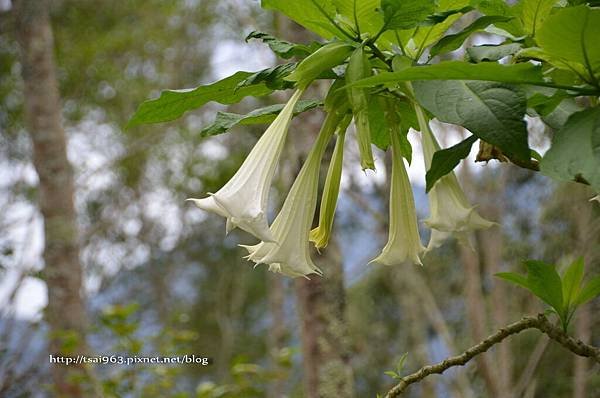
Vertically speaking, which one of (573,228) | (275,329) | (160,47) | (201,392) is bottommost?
(275,329)

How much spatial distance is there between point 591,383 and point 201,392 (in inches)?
161

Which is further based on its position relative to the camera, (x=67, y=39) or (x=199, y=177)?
(x=199, y=177)

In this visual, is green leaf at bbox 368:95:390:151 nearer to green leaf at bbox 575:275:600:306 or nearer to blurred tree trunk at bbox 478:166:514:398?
green leaf at bbox 575:275:600:306

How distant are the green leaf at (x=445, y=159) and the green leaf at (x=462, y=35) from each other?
0.07 meters

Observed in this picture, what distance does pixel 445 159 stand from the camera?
517 mm

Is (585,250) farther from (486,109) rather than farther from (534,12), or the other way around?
(486,109)

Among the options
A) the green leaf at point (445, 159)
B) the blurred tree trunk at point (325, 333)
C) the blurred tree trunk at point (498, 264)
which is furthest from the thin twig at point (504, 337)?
the blurred tree trunk at point (498, 264)

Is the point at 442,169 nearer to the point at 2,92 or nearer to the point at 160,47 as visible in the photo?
the point at 2,92

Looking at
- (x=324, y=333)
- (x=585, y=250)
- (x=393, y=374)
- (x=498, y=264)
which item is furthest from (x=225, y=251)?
(x=393, y=374)

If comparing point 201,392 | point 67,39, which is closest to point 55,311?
point 201,392

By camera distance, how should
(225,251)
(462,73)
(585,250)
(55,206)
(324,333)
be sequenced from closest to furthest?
(462,73), (324,333), (55,206), (585,250), (225,251)

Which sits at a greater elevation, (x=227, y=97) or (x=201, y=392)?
(x=227, y=97)

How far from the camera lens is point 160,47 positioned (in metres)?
10.4

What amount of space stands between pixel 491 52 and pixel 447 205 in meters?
0.11
